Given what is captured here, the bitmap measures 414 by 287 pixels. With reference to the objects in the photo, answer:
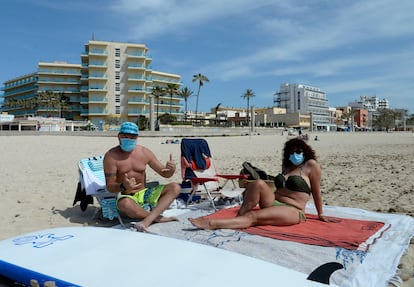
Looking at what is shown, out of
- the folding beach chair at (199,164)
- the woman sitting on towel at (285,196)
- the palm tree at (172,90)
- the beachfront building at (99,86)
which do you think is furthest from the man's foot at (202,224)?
the palm tree at (172,90)

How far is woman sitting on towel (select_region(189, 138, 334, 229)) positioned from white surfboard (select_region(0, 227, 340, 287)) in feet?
5.45

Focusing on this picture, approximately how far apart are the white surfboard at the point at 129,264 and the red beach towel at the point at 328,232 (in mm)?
1665

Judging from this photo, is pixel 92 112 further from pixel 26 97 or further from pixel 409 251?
pixel 409 251

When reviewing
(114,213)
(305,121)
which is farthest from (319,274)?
(305,121)

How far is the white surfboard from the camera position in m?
1.89

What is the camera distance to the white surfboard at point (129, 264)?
1.89m

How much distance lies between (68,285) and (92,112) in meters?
68.0

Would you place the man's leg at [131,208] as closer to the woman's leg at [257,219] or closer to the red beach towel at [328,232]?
the woman's leg at [257,219]

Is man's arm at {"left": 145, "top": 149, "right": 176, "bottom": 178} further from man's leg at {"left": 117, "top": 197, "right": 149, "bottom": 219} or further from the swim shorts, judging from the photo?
man's leg at {"left": 117, "top": 197, "right": 149, "bottom": 219}

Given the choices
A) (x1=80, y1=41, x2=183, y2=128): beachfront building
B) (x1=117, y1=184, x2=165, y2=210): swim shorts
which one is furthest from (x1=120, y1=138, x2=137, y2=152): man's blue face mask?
(x1=80, y1=41, x2=183, y2=128): beachfront building

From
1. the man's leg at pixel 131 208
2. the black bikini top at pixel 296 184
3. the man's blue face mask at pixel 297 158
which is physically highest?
the man's blue face mask at pixel 297 158

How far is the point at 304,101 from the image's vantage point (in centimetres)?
12500

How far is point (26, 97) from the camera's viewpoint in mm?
79500

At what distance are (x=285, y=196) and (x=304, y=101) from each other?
4945 inches
